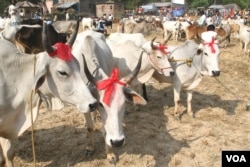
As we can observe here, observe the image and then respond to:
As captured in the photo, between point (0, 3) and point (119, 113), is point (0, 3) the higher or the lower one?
the higher one

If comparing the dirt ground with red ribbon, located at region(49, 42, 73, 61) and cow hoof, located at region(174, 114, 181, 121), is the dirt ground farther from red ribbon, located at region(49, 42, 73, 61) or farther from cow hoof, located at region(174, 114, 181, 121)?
red ribbon, located at region(49, 42, 73, 61)

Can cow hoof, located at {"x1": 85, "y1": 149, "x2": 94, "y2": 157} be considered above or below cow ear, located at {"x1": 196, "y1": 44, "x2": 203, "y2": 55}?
below

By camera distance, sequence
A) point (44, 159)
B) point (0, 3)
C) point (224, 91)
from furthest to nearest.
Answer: point (0, 3) → point (224, 91) → point (44, 159)

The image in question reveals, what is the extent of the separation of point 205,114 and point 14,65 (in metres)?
3.94

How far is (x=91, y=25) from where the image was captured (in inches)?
890

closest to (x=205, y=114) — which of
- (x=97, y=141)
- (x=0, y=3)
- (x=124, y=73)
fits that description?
(x=124, y=73)

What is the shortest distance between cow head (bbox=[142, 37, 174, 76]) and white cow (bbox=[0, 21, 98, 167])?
2.41 meters

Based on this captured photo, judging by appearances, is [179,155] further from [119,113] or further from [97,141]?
[119,113]

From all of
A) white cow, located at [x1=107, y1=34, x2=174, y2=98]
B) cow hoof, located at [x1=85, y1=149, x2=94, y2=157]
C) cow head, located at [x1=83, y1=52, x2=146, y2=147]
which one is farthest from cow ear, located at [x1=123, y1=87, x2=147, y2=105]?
white cow, located at [x1=107, y1=34, x2=174, y2=98]

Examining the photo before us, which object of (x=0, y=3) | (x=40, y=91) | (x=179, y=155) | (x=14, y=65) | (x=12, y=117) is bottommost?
(x=179, y=155)

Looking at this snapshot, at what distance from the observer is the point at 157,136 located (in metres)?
5.24

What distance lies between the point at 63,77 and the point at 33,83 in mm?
399

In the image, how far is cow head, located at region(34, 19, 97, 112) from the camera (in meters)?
3.15

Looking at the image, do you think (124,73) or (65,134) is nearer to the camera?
(65,134)
